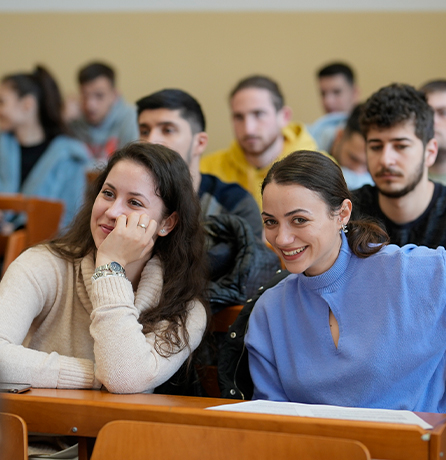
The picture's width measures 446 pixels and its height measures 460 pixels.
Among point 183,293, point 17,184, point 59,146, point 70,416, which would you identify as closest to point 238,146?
point 59,146

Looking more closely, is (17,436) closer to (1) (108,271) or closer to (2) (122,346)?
(2) (122,346)

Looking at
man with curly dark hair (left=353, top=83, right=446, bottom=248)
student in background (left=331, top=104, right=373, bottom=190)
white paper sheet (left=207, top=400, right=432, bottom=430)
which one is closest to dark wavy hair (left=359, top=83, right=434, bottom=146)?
man with curly dark hair (left=353, top=83, right=446, bottom=248)

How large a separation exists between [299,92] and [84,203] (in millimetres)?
3154

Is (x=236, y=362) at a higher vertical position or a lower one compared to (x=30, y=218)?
lower

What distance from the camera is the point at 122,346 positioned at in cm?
131

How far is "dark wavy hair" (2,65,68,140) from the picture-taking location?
3699 millimetres

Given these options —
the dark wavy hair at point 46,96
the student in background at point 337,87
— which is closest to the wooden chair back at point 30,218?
the dark wavy hair at point 46,96

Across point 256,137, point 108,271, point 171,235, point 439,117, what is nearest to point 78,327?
point 108,271

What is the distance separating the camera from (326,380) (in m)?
1.33

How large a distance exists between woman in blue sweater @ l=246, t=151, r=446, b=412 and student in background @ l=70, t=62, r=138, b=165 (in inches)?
122

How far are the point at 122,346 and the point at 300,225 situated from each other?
0.45 metres

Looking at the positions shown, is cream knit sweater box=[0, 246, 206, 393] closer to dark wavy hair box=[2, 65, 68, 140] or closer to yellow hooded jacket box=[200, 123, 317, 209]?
yellow hooded jacket box=[200, 123, 317, 209]

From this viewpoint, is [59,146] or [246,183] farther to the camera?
[59,146]

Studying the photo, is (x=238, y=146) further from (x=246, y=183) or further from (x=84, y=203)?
(x=84, y=203)
